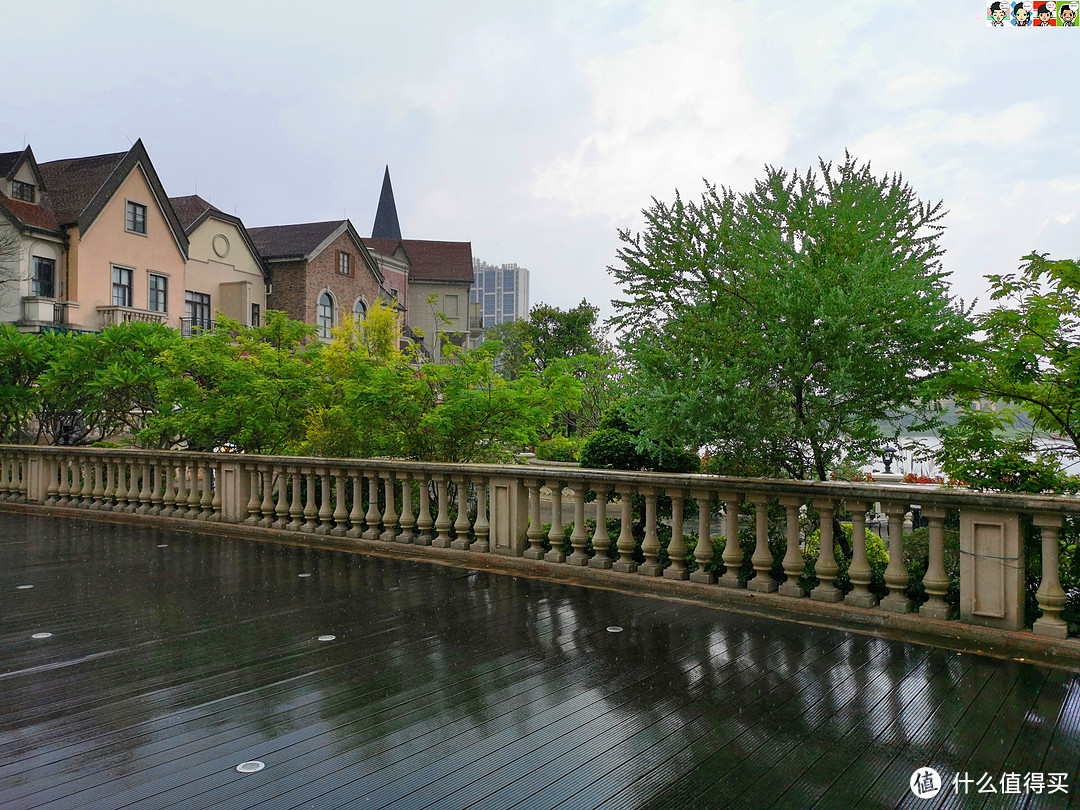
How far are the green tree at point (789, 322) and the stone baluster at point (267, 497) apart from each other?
4.68 m

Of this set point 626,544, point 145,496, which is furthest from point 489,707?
point 145,496

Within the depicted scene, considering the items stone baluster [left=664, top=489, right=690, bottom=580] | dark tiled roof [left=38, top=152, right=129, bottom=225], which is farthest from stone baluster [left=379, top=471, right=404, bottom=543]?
dark tiled roof [left=38, top=152, right=129, bottom=225]

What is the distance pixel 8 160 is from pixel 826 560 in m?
32.2

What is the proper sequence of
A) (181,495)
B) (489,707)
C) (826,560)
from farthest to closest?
(181,495) < (826,560) < (489,707)

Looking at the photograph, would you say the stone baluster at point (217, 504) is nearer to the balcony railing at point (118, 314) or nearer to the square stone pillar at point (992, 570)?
the square stone pillar at point (992, 570)

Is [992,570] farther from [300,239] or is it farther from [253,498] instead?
[300,239]

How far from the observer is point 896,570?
16.5ft

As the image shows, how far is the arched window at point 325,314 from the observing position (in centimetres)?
3862

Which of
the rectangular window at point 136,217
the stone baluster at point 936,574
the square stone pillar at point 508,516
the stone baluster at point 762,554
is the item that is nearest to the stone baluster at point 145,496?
the square stone pillar at point 508,516

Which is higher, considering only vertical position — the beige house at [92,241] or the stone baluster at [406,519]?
the beige house at [92,241]

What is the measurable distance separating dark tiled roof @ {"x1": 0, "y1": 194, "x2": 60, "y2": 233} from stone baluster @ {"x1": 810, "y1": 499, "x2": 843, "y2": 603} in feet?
95.6

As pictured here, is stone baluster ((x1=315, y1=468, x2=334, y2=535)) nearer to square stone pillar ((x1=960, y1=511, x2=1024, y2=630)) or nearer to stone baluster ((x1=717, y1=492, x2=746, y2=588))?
stone baluster ((x1=717, y1=492, x2=746, y2=588))

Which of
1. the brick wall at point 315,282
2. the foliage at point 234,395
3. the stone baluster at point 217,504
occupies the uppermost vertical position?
the brick wall at point 315,282

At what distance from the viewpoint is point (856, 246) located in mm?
5797
